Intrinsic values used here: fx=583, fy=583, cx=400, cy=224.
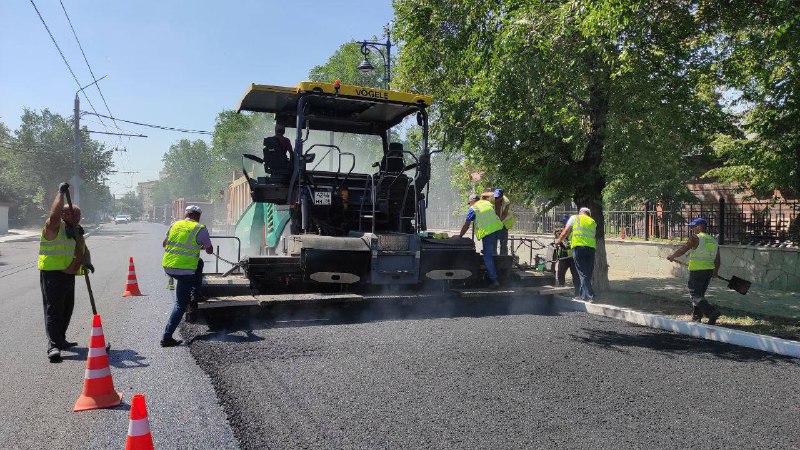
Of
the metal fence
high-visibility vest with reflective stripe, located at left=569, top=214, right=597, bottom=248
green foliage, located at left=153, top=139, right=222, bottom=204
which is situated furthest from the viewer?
green foliage, located at left=153, top=139, right=222, bottom=204

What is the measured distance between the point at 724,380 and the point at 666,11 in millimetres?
5182

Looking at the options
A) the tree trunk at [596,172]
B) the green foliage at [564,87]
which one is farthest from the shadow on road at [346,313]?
the green foliage at [564,87]

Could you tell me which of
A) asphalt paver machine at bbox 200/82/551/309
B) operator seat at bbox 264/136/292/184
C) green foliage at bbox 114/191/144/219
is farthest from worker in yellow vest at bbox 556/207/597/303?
green foliage at bbox 114/191/144/219

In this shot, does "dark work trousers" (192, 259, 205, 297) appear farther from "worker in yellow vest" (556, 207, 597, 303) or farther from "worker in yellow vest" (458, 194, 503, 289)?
"worker in yellow vest" (556, 207, 597, 303)

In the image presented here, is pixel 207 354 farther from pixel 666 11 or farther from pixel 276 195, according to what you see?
pixel 666 11

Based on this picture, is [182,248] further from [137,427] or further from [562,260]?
[562,260]

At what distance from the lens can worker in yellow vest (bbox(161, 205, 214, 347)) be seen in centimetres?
583

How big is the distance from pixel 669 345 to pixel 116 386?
533cm

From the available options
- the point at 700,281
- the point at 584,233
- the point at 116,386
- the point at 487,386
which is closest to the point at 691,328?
the point at 700,281

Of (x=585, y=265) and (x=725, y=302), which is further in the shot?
(x=725, y=302)

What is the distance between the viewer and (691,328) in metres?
6.88

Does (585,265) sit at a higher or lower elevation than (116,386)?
higher

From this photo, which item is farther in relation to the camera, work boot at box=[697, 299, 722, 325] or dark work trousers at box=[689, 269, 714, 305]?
dark work trousers at box=[689, 269, 714, 305]

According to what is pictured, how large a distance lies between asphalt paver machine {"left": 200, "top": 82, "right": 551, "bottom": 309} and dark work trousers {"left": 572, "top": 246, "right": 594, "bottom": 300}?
78cm
